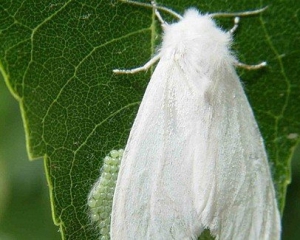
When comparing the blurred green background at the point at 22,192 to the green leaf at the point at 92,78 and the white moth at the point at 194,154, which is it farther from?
the white moth at the point at 194,154

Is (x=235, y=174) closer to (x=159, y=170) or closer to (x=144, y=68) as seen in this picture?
(x=159, y=170)

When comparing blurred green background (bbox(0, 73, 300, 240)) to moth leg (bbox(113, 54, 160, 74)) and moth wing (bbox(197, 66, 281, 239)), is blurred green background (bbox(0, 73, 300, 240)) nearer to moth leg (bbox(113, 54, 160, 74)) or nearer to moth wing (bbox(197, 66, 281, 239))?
moth wing (bbox(197, 66, 281, 239))

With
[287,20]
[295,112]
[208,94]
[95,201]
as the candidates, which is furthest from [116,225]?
[287,20]

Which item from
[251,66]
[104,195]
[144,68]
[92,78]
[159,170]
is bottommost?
[104,195]

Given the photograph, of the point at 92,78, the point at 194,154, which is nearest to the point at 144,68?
the point at 92,78

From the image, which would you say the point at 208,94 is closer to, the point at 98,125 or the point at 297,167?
the point at 98,125

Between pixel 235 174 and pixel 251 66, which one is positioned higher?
pixel 251 66
